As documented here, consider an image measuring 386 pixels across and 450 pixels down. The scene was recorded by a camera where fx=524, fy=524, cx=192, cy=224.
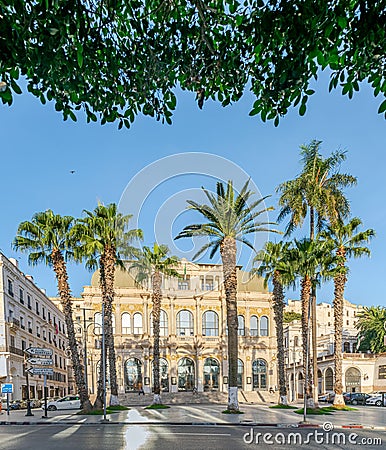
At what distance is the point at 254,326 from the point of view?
67.4m

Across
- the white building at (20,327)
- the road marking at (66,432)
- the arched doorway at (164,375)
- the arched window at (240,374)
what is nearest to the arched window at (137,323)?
the arched doorway at (164,375)

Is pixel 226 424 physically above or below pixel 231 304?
below

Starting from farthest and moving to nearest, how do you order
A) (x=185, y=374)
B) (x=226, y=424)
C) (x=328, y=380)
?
1. (x=328, y=380)
2. (x=185, y=374)
3. (x=226, y=424)

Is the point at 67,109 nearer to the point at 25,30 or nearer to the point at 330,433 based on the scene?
the point at 25,30

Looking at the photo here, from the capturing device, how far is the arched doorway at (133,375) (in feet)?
204

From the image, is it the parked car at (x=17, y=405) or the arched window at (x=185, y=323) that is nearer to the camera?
the parked car at (x=17, y=405)

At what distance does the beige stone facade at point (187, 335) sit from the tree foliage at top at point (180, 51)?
187 ft

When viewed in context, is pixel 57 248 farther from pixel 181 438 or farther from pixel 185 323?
pixel 185 323

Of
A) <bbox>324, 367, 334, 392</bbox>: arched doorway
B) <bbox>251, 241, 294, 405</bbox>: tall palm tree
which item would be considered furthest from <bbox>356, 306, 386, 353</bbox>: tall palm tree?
<bbox>251, 241, 294, 405</bbox>: tall palm tree

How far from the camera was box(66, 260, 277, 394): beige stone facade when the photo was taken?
6300 cm

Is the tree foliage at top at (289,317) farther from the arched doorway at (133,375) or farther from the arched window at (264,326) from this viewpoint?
the arched doorway at (133,375)

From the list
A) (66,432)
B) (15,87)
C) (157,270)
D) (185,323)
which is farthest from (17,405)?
(15,87)

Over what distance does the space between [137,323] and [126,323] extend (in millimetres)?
1345

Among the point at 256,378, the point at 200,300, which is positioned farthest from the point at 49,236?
the point at 256,378
